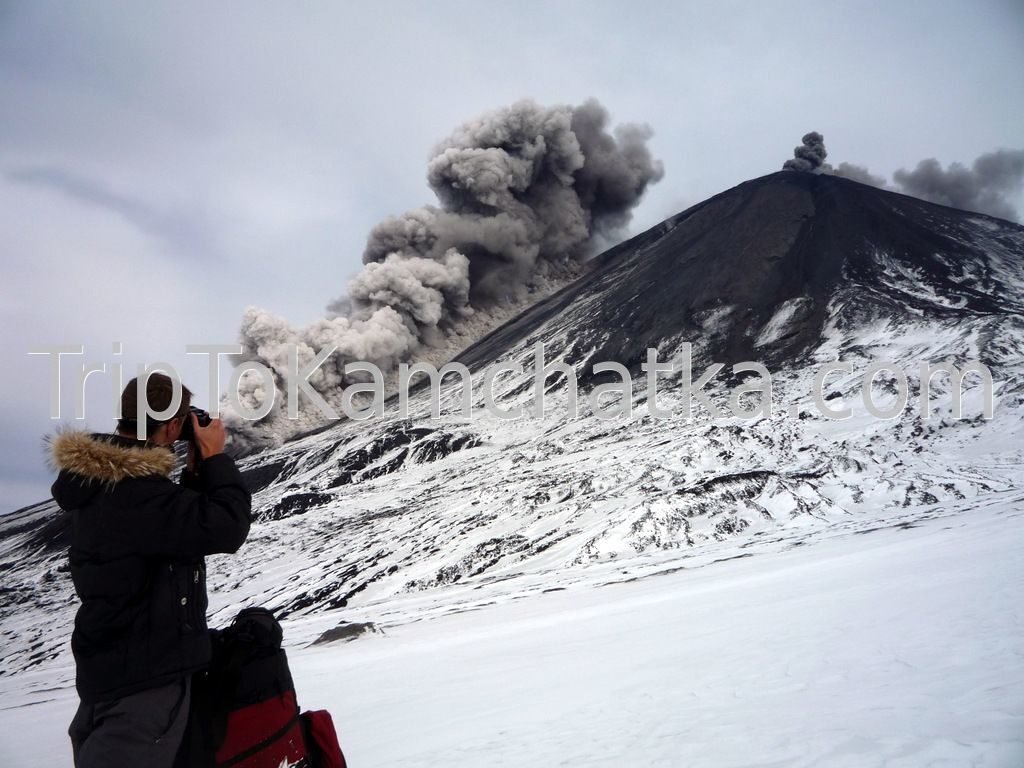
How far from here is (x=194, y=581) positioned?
207 centimetres

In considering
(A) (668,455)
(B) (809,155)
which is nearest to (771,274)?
(A) (668,455)

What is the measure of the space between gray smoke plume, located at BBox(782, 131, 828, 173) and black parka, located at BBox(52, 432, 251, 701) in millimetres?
84827

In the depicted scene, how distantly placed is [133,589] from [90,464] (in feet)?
1.29

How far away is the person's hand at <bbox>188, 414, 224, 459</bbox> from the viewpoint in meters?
2.23

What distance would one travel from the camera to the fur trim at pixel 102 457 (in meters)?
1.97

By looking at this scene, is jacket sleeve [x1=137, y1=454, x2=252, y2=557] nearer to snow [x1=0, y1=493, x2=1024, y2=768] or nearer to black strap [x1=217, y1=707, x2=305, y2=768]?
black strap [x1=217, y1=707, x2=305, y2=768]

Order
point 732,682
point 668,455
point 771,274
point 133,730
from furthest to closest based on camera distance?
point 771,274
point 668,455
point 732,682
point 133,730

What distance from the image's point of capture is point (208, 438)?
2.26 metres

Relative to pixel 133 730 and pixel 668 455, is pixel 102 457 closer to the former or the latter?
pixel 133 730

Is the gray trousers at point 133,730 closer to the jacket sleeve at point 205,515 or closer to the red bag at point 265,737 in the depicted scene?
the red bag at point 265,737

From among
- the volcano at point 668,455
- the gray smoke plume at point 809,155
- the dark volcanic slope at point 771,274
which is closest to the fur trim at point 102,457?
the volcano at point 668,455

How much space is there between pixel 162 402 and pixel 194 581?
2.01ft

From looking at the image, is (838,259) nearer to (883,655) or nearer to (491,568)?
(491,568)

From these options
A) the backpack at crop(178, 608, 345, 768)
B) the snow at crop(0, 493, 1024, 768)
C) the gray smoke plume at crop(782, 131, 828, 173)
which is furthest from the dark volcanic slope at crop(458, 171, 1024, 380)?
the backpack at crop(178, 608, 345, 768)
